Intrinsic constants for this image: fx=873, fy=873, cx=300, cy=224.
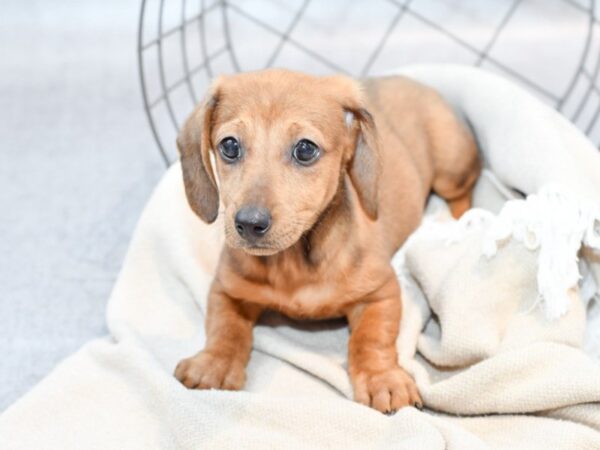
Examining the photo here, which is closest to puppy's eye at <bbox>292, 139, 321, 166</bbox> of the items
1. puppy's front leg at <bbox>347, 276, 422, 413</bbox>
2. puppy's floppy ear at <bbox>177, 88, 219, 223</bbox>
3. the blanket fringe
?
puppy's floppy ear at <bbox>177, 88, 219, 223</bbox>

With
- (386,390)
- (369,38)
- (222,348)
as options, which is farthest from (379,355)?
(369,38)

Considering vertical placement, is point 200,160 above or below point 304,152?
below

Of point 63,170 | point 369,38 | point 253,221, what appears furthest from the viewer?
point 369,38

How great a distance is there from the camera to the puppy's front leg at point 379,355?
83.7 inches

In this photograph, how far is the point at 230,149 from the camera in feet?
6.92

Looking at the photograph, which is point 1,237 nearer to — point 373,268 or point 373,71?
point 373,268

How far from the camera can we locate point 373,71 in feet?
14.2

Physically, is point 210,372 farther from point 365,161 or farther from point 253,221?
point 365,161

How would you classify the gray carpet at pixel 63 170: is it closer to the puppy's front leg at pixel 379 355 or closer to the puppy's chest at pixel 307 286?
the puppy's chest at pixel 307 286

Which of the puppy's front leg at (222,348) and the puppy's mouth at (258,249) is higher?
the puppy's mouth at (258,249)

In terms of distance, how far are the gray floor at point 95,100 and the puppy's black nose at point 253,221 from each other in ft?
3.15

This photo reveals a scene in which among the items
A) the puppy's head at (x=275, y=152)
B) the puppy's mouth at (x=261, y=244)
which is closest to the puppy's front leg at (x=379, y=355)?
the puppy's head at (x=275, y=152)

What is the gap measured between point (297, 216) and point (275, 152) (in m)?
0.16

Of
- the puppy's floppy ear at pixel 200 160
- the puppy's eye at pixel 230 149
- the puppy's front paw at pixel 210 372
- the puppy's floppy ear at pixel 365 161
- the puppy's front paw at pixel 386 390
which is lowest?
the puppy's front paw at pixel 210 372
